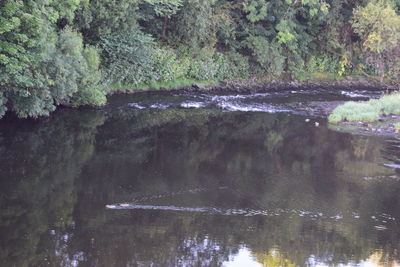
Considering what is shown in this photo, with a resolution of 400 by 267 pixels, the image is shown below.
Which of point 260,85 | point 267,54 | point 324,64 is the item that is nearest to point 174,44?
point 267,54

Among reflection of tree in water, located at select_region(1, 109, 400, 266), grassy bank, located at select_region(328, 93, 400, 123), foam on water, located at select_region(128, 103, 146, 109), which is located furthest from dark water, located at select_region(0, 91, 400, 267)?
grassy bank, located at select_region(328, 93, 400, 123)

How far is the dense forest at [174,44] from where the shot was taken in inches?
1013

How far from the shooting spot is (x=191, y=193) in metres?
20.0

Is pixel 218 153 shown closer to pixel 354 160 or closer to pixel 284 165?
pixel 284 165

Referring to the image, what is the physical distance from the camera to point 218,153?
85.4 feet

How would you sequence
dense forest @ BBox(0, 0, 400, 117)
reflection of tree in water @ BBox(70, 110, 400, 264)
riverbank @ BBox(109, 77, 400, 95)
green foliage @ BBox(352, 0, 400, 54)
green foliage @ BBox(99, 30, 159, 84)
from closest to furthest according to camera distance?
Result: reflection of tree in water @ BBox(70, 110, 400, 264)
dense forest @ BBox(0, 0, 400, 117)
green foliage @ BBox(99, 30, 159, 84)
riverbank @ BBox(109, 77, 400, 95)
green foliage @ BBox(352, 0, 400, 54)

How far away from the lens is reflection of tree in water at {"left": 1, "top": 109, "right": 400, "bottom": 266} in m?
16.2

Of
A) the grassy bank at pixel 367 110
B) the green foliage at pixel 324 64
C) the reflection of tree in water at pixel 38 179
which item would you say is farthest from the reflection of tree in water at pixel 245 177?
the green foliage at pixel 324 64

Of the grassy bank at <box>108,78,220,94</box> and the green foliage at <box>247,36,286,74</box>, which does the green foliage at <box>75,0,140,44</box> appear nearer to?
the grassy bank at <box>108,78,220,94</box>

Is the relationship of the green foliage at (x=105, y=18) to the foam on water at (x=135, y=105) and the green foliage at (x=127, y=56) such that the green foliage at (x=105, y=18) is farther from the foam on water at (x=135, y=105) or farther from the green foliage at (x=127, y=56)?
the foam on water at (x=135, y=105)

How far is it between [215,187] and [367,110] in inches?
687

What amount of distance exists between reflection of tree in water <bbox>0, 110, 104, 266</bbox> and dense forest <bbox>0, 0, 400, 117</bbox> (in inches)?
60.9

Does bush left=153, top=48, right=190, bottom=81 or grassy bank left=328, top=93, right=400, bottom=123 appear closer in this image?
grassy bank left=328, top=93, right=400, bottom=123

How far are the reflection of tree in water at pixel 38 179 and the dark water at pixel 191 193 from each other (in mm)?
52
